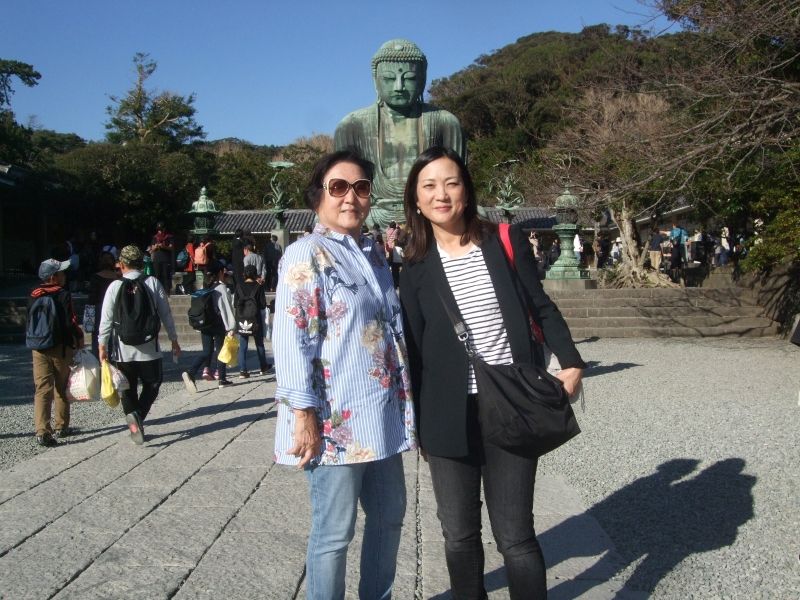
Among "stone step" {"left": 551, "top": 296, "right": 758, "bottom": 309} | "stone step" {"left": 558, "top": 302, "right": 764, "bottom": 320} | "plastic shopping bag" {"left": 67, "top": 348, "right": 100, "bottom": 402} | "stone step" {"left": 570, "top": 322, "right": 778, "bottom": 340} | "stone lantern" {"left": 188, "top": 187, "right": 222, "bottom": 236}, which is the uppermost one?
"stone lantern" {"left": 188, "top": 187, "right": 222, "bottom": 236}

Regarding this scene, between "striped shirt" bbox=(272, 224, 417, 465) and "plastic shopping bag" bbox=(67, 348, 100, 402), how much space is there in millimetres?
3782

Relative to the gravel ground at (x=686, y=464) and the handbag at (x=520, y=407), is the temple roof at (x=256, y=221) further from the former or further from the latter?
the handbag at (x=520, y=407)

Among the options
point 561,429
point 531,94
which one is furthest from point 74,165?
point 561,429

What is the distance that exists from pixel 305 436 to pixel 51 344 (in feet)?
14.7

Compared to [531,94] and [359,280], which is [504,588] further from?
[531,94]

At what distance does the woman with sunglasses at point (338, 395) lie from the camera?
7.30 ft

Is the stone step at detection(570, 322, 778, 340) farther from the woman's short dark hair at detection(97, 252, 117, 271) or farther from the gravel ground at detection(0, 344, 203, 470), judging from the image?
the woman's short dark hair at detection(97, 252, 117, 271)

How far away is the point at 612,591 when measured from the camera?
3.01 m

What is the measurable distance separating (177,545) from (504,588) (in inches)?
58.9

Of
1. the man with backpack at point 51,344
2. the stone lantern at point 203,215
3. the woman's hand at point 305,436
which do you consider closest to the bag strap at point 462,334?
the woman's hand at point 305,436

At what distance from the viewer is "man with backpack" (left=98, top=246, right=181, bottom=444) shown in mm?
5633

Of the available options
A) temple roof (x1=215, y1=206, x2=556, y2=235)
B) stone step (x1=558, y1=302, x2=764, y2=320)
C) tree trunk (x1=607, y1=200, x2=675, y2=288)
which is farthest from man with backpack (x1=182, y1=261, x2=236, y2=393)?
temple roof (x1=215, y1=206, x2=556, y2=235)

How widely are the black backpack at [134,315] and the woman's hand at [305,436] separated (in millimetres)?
3750

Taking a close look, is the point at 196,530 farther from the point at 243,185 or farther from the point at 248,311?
the point at 243,185
